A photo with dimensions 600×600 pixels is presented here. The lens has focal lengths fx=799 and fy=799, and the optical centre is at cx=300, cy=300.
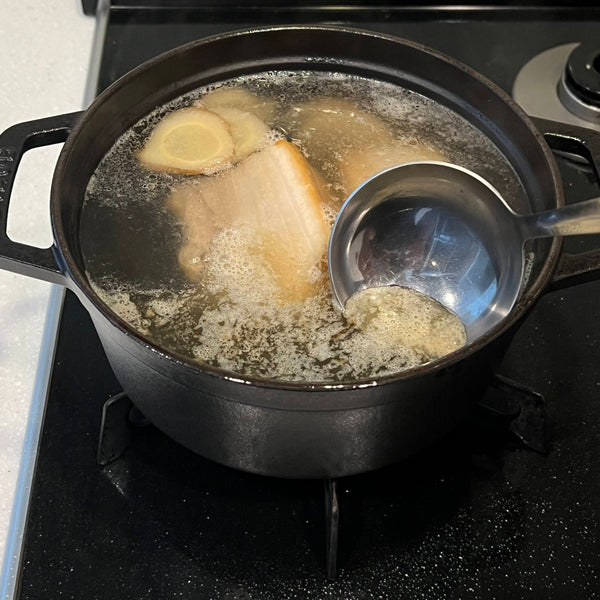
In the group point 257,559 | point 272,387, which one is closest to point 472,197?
point 272,387

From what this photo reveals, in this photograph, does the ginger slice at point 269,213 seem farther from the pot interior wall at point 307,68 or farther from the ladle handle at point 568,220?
the ladle handle at point 568,220

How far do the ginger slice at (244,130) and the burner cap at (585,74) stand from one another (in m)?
0.64

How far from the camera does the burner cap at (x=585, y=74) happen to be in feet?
4.61

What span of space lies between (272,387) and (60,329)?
0.54 m

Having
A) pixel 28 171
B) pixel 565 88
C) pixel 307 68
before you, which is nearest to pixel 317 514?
pixel 307 68

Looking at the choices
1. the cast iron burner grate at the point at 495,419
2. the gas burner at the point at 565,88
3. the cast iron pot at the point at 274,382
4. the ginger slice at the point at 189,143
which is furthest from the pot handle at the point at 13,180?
the gas burner at the point at 565,88

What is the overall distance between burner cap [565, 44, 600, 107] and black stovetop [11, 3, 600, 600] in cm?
50

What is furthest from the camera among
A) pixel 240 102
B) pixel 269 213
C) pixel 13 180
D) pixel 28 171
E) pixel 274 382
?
pixel 28 171

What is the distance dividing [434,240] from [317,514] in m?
0.38

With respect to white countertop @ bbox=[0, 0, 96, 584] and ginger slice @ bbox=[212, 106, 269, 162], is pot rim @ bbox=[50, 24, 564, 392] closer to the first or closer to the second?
ginger slice @ bbox=[212, 106, 269, 162]

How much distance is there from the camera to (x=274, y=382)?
0.74 metres

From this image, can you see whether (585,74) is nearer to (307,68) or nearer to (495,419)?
(307,68)

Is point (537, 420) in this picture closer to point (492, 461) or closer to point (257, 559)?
point (492, 461)

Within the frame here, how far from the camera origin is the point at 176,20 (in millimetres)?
1554
